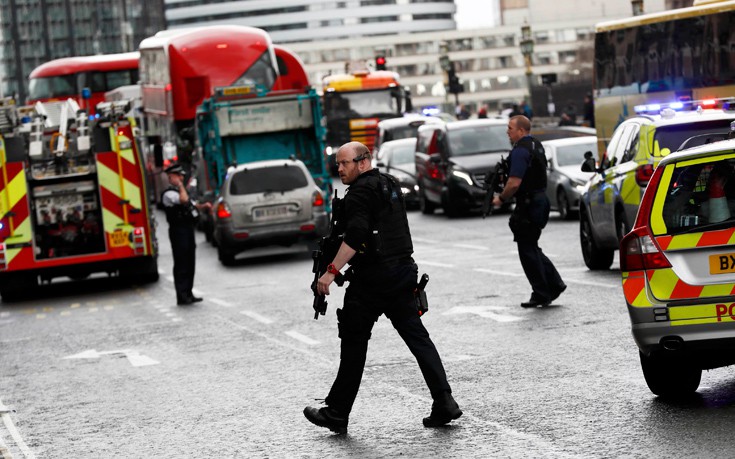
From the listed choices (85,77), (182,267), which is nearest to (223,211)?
(182,267)

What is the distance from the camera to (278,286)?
21.1 meters

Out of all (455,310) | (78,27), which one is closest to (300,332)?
(455,310)

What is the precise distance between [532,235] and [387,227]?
6181 mm

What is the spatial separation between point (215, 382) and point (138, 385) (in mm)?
651

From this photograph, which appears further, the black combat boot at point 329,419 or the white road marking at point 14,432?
the white road marking at point 14,432

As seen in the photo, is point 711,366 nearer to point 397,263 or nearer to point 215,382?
point 397,263

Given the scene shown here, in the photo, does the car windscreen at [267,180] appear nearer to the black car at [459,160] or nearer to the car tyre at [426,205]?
the black car at [459,160]

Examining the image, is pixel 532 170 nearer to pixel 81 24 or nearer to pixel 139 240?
pixel 139 240

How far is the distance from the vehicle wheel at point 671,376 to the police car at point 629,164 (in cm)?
631

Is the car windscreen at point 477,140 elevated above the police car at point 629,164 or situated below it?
below

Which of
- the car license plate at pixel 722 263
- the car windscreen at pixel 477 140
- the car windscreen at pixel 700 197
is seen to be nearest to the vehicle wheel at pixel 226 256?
the car windscreen at pixel 477 140

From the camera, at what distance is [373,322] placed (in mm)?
9297

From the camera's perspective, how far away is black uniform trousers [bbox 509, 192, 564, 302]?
15219 millimetres

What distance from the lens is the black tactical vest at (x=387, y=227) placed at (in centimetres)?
920
